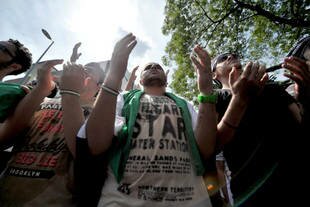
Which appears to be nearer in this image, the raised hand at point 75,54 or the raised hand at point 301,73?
the raised hand at point 301,73

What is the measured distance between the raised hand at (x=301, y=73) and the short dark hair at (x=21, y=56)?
2780 millimetres

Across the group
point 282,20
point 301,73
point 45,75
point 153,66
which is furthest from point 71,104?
point 282,20

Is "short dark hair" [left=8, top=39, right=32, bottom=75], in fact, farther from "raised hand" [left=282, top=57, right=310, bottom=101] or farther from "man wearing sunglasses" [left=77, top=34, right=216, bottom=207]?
"raised hand" [left=282, top=57, right=310, bottom=101]

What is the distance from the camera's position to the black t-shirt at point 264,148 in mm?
1314

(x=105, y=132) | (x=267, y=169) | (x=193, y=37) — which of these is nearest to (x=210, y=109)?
(x=267, y=169)

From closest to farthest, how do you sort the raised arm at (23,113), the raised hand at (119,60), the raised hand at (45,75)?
the raised hand at (119,60) < the raised arm at (23,113) < the raised hand at (45,75)

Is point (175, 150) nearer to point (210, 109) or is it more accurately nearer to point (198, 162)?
point (198, 162)

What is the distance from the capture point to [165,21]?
10.4 m

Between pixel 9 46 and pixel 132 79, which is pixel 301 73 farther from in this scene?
pixel 9 46

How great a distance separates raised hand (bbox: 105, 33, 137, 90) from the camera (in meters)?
1.42

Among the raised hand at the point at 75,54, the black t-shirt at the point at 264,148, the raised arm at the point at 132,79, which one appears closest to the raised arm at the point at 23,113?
the raised hand at the point at 75,54

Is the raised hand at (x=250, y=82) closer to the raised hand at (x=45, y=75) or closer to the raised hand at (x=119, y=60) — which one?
the raised hand at (x=119, y=60)

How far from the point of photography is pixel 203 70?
1.70 metres

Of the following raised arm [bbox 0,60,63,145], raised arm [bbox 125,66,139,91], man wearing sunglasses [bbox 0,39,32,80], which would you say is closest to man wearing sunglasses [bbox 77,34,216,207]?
raised arm [bbox 0,60,63,145]
